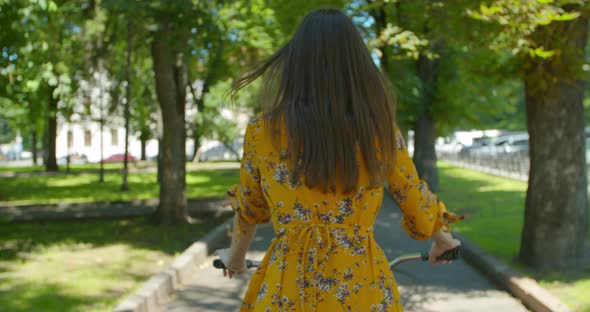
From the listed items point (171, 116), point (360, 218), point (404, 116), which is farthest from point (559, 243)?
point (404, 116)

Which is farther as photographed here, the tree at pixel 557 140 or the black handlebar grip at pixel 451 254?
the tree at pixel 557 140

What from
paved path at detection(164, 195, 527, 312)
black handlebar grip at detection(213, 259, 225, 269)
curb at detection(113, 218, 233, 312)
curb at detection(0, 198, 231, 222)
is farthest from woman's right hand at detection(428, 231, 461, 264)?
curb at detection(0, 198, 231, 222)

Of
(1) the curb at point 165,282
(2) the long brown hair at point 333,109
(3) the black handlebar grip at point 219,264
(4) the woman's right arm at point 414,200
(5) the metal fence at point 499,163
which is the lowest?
(1) the curb at point 165,282

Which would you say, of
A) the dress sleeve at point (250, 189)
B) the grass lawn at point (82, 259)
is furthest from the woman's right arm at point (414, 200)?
the grass lawn at point (82, 259)

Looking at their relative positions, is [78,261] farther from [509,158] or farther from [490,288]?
[509,158]

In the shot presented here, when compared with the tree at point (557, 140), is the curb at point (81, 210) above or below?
below

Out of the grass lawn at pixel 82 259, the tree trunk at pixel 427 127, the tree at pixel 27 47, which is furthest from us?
the tree trunk at pixel 427 127

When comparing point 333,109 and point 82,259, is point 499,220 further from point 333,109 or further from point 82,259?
point 333,109

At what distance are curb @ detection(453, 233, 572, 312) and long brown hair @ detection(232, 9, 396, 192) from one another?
4.65 metres

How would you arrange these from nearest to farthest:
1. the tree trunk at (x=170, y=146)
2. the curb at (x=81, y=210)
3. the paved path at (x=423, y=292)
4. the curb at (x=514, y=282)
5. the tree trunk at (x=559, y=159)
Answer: the curb at (x=514, y=282) < the paved path at (x=423, y=292) < the tree trunk at (x=559, y=159) < the tree trunk at (x=170, y=146) < the curb at (x=81, y=210)

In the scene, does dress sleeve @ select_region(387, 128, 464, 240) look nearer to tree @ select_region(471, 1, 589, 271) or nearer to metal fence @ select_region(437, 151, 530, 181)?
tree @ select_region(471, 1, 589, 271)

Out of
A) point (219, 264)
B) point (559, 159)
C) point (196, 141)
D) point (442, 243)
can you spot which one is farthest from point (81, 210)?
point (196, 141)

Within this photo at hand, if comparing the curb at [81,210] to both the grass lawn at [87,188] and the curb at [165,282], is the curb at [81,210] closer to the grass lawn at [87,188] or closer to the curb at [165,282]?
the grass lawn at [87,188]

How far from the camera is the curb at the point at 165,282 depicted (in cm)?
677
